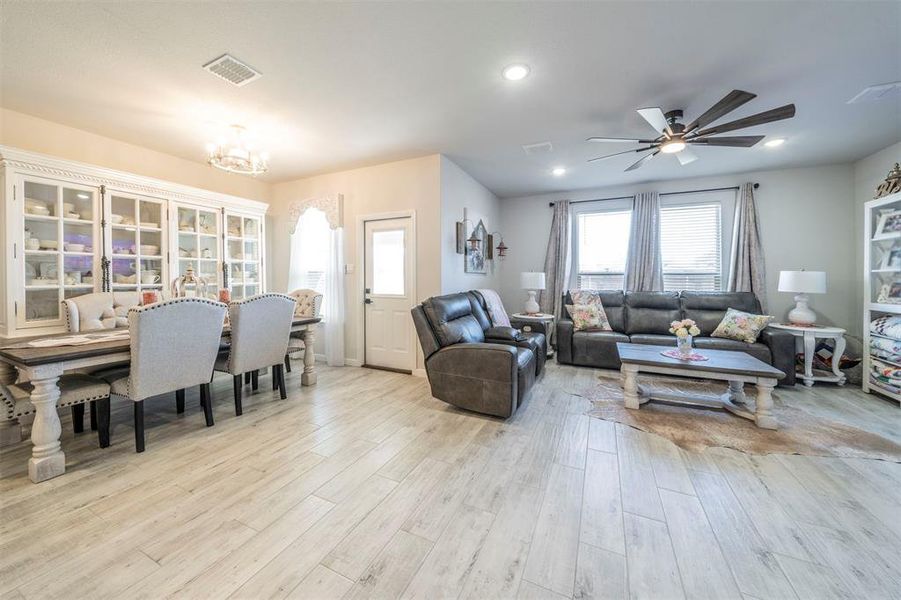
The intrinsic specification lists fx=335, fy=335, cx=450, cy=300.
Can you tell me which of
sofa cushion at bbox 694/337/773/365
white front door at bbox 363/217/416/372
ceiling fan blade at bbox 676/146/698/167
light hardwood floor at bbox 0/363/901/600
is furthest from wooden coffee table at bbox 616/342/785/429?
white front door at bbox 363/217/416/372

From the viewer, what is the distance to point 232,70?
238cm

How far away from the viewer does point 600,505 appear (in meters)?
1.77

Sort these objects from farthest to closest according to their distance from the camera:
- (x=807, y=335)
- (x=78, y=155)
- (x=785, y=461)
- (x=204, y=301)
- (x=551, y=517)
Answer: (x=807, y=335) < (x=78, y=155) < (x=204, y=301) < (x=785, y=461) < (x=551, y=517)

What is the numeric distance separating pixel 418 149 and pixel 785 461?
13.5 feet

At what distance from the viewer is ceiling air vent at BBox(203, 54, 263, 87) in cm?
228

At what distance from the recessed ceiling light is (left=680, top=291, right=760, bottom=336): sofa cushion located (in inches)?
153

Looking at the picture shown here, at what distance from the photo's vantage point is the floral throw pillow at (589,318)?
477cm

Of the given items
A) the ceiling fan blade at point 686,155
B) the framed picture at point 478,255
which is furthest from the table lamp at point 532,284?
the ceiling fan blade at point 686,155

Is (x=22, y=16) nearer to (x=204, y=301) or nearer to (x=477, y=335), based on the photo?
(x=204, y=301)

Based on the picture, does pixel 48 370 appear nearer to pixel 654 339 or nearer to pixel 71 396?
pixel 71 396

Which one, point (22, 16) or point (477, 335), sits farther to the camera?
point (477, 335)

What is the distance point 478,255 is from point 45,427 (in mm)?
4376

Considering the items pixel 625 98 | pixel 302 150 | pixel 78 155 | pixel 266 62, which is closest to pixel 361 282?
pixel 302 150

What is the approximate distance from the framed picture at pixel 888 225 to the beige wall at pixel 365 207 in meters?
4.53
